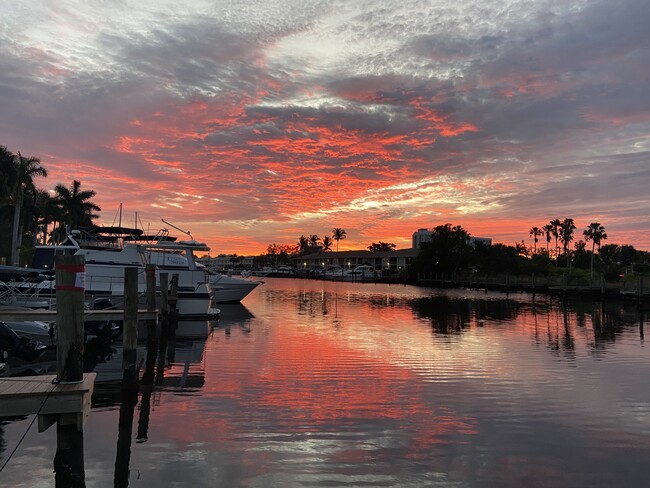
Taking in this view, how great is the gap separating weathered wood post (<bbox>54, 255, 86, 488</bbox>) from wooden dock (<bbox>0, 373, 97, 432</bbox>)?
0.24m

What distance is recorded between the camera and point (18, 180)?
6047cm

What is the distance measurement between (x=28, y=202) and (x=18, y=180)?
6.32 meters

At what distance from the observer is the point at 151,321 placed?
61.8ft

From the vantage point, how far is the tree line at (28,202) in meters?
58.6

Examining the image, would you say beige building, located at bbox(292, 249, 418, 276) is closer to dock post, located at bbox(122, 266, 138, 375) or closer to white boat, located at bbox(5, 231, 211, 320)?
white boat, located at bbox(5, 231, 211, 320)

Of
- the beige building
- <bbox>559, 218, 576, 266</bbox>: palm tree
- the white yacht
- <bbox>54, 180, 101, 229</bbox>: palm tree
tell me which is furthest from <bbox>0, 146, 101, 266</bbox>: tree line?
<bbox>559, 218, 576, 266</bbox>: palm tree

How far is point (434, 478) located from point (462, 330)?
66.9 ft

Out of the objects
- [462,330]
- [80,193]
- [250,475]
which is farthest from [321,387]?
[80,193]

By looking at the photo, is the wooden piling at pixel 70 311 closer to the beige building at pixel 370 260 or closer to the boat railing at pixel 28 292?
the boat railing at pixel 28 292

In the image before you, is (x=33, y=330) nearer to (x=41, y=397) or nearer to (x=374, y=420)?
(x=41, y=397)

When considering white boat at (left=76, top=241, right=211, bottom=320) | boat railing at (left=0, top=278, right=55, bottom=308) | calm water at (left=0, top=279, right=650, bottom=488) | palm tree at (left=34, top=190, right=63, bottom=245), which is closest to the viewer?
calm water at (left=0, top=279, right=650, bottom=488)

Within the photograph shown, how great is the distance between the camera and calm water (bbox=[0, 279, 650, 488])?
8352mm

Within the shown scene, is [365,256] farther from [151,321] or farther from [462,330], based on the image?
[151,321]

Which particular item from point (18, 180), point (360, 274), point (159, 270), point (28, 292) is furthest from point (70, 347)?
point (360, 274)
